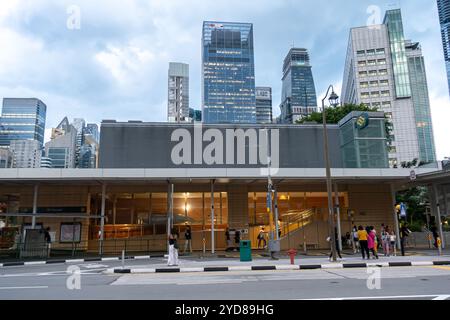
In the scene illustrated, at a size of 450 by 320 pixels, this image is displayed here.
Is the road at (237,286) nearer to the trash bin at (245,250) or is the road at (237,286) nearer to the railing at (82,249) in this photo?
the trash bin at (245,250)

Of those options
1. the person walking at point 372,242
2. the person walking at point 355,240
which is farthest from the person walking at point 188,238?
the person walking at point 372,242

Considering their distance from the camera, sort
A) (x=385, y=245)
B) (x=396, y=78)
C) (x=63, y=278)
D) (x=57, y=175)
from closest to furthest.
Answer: (x=63, y=278) → (x=385, y=245) → (x=57, y=175) → (x=396, y=78)

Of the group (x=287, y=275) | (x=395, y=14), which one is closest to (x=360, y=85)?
(x=395, y=14)

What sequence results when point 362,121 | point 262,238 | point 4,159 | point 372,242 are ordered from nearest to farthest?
point 372,242 < point 262,238 < point 362,121 < point 4,159

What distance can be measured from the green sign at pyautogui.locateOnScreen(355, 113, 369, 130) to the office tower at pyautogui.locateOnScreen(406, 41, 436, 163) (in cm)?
15251

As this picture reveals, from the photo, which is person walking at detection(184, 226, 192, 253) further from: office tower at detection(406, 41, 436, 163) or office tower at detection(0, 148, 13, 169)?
office tower at detection(406, 41, 436, 163)

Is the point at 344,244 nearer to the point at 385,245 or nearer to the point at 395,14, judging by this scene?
the point at 385,245

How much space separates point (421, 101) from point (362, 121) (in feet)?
573

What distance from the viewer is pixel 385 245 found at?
60.6ft

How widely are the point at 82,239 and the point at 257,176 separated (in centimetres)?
1257

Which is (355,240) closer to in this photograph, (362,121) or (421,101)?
(362,121)

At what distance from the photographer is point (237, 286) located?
978 cm

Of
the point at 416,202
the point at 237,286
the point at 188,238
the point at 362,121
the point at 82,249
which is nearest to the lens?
the point at 237,286

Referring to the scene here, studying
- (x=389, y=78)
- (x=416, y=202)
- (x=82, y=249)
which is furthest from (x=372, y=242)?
(x=389, y=78)
